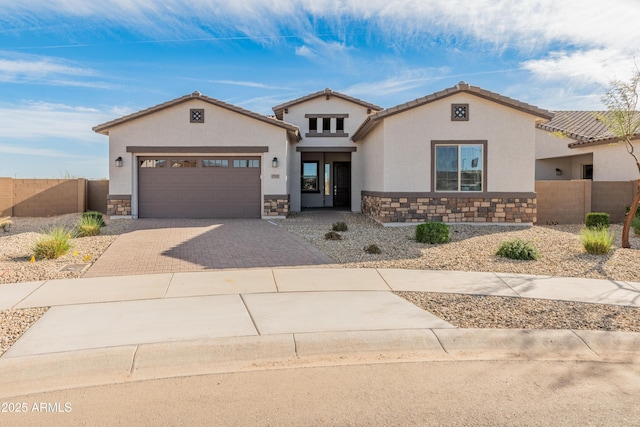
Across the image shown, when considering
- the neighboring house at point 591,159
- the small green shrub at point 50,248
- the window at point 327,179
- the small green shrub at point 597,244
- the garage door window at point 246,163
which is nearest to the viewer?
the small green shrub at point 50,248

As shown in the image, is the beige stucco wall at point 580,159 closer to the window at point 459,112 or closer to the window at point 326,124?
the window at point 459,112

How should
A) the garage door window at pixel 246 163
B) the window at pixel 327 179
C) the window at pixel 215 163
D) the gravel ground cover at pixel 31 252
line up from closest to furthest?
the gravel ground cover at pixel 31 252 < the window at pixel 215 163 < the garage door window at pixel 246 163 < the window at pixel 327 179

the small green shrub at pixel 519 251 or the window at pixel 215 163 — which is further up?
the window at pixel 215 163

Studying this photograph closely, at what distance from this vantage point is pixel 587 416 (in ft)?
12.6

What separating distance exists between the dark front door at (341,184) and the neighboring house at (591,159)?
10.4 metres

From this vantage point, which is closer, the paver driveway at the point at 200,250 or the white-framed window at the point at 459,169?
the paver driveway at the point at 200,250

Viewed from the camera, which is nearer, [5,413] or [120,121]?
[5,413]

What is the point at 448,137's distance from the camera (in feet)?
52.4

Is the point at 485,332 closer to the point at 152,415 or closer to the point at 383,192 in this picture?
the point at 152,415

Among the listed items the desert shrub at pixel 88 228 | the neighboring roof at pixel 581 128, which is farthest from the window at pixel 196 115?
the neighboring roof at pixel 581 128

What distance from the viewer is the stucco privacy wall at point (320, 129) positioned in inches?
909

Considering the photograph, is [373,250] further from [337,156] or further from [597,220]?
[337,156]

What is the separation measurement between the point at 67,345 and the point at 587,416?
514 centimetres

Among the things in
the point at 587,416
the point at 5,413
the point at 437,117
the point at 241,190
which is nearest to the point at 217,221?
the point at 241,190
